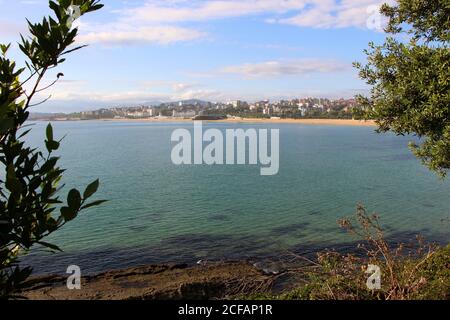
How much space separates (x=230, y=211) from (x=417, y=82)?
21.5 meters

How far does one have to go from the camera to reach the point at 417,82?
30.9 feet

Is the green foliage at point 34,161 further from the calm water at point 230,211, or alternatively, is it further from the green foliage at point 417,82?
the calm water at point 230,211

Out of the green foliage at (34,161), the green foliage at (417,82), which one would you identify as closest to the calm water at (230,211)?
the green foliage at (417,82)

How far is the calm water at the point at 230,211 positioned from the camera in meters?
21.6

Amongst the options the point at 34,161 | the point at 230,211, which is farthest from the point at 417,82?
the point at 230,211

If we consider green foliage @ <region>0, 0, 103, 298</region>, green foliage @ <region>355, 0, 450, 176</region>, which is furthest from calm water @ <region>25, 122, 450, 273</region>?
green foliage @ <region>0, 0, 103, 298</region>

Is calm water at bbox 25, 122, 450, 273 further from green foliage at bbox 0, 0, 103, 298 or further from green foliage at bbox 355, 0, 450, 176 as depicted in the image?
green foliage at bbox 0, 0, 103, 298

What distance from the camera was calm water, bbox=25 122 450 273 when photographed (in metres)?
21.6

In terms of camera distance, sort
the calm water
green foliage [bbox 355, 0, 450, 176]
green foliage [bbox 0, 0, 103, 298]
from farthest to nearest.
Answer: the calm water, green foliage [bbox 355, 0, 450, 176], green foliage [bbox 0, 0, 103, 298]

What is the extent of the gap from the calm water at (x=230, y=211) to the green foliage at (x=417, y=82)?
11.9 metres

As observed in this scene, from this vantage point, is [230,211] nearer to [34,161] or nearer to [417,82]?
[417,82]

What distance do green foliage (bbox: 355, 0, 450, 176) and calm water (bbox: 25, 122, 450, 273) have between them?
468 inches

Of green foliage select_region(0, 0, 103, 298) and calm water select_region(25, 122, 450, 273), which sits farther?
calm water select_region(25, 122, 450, 273)

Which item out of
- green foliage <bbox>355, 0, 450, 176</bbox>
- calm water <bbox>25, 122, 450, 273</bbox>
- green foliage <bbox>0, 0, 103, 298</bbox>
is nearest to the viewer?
→ green foliage <bbox>0, 0, 103, 298</bbox>
